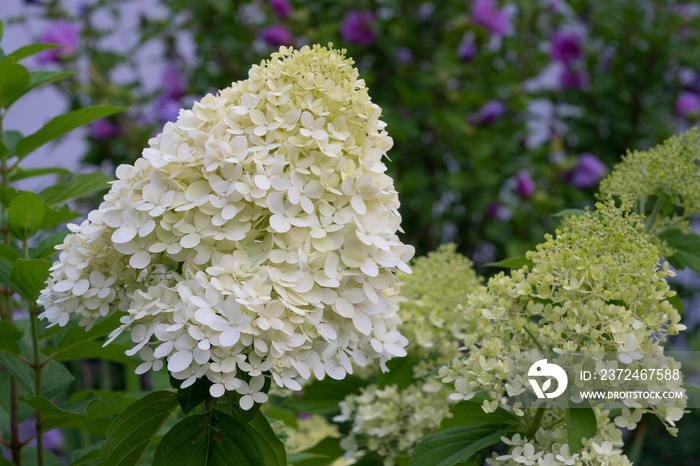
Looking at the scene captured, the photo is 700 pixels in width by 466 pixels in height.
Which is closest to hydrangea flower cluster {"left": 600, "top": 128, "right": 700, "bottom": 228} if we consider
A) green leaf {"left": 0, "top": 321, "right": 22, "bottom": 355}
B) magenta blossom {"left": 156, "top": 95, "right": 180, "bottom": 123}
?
green leaf {"left": 0, "top": 321, "right": 22, "bottom": 355}

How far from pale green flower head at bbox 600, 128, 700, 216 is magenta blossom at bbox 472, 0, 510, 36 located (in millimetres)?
1744

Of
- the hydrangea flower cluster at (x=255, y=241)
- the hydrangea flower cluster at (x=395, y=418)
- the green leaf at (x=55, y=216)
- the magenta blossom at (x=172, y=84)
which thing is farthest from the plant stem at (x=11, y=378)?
the magenta blossom at (x=172, y=84)

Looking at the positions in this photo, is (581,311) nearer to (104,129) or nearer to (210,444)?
(210,444)

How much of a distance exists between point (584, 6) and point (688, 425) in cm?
190

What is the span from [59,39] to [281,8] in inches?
33.2

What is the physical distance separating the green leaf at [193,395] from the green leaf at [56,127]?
50 centimetres

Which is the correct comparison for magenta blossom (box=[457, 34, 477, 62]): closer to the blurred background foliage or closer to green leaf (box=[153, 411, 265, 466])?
the blurred background foliage

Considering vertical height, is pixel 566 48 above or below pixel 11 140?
above

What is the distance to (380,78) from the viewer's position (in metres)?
2.94

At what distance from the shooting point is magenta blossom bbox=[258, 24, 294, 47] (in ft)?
8.42

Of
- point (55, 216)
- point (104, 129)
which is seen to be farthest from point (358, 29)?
point (55, 216)

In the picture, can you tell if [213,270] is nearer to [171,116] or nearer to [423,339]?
[423,339]

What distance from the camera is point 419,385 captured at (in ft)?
3.95

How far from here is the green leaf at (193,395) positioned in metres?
0.76
